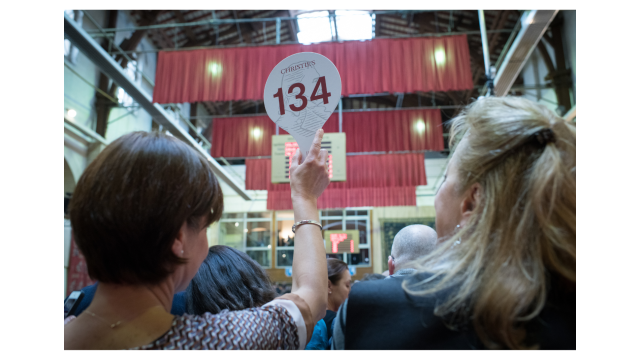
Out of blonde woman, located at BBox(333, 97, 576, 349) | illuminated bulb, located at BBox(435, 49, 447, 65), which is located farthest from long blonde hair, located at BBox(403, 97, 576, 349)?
illuminated bulb, located at BBox(435, 49, 447, 65)

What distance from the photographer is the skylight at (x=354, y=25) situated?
11.4 metres

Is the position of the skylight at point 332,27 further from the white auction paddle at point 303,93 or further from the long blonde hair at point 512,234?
the long blonde hair at point 512,234

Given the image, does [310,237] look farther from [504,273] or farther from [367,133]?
[367,133]

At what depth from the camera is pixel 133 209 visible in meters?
0.83

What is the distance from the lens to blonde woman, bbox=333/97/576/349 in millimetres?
756

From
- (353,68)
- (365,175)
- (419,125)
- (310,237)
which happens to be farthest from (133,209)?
(365,175)

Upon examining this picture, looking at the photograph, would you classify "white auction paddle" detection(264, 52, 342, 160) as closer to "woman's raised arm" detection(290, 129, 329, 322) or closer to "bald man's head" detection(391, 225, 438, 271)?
"woman's raised arm" detection(290, 129, 329, 322)

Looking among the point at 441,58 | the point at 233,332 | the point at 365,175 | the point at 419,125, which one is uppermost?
the point at 441,58

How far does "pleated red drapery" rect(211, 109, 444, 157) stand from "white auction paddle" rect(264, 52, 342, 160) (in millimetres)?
9021

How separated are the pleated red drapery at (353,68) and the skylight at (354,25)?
13.5ft

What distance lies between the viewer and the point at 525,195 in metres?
0.81

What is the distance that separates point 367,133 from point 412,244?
8.43 metres
